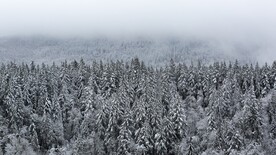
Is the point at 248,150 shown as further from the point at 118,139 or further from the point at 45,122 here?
the point at 45,122

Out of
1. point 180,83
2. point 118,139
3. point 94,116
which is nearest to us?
point 118,139

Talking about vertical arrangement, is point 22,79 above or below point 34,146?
above

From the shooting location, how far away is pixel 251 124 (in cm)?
8731

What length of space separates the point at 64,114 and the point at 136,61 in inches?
1336

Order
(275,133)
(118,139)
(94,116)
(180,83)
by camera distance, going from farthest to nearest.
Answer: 1. (180,83)
2. (94,116)
3. (275,133)
4. (118,139)

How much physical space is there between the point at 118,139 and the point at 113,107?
8.45m

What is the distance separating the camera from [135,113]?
290 feet

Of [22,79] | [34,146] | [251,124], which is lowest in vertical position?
[34,146]

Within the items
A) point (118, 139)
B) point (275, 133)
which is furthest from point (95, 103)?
point (275, 133)

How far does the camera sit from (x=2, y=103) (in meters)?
99.4

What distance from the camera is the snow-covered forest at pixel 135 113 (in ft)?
269

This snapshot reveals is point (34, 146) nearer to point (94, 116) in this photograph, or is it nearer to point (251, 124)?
point (94, 116)

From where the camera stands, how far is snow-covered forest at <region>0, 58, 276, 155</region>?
81875 millimetres

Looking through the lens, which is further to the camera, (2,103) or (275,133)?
(2,103)
